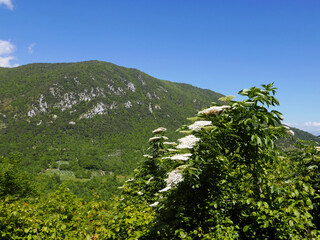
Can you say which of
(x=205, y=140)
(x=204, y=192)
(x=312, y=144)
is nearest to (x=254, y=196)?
(x=204, y=192)

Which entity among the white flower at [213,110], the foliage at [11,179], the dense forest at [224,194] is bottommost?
the foliage at [11,179]

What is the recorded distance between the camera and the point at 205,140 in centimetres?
397

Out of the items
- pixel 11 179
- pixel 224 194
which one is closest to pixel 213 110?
pixel 224 194

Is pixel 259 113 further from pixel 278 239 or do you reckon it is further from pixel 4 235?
pixel 4 235

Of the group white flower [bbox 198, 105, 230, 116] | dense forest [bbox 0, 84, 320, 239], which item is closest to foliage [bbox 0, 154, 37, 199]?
dense forest [bbox 0, 84, 320, 239]

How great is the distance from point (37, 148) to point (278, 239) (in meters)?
209

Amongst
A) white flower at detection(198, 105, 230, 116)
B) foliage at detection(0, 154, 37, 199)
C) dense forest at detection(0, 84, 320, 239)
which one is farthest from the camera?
foliage at detection(0, 154, 37, 199)

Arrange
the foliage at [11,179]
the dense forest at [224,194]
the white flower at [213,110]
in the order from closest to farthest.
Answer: the dense forest at [224,194], the white flower at [213,110], the foliage at [11,179]

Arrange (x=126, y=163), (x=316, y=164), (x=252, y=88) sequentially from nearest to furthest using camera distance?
(x=252, y=88) < (x=316, y=164) < (x=126, y=163)

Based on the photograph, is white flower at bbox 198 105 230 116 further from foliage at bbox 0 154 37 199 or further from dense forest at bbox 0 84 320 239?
foliage at bbox 0 154 37 199

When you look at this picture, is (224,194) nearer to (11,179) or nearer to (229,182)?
(229,182)

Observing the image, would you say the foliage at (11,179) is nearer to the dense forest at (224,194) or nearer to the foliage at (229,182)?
the dense forest at (224,194)

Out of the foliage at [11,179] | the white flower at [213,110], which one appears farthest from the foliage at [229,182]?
the foliage at [11,179]

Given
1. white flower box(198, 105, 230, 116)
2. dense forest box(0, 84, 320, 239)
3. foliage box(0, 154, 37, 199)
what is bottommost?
foliage box(0, 154, 37, 199)
